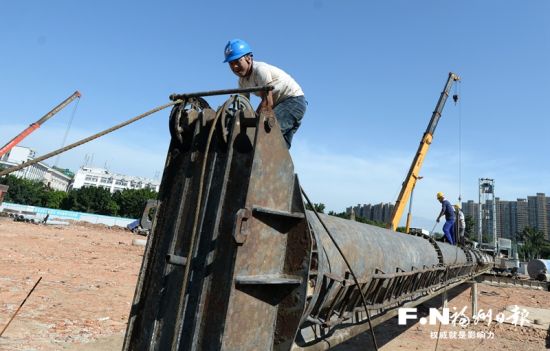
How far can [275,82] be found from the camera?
2893 mm

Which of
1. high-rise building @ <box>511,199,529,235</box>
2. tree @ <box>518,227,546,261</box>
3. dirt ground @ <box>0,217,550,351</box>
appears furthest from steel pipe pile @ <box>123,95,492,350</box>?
high-rise building @ <box>511,199,529,235</box>

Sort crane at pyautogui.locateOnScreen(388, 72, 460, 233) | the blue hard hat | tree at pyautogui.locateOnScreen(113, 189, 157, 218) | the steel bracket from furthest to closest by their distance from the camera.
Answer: tree at pyautogui.locateOnScreen(113, 189, 157, 218) < crane at pyautogui.locateOnScreen(388, 72, 460, 233) < the blue hard hat < the steel bracket

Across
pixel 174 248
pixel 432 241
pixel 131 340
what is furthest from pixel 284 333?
pixel 432 241

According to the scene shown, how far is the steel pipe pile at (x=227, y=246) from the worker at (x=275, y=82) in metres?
0.83

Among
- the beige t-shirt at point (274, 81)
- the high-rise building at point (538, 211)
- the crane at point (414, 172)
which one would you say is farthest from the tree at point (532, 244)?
the beige t-shirt at point (274, 81)

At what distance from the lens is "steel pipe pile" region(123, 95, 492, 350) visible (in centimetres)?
158

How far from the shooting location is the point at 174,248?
1.81 m

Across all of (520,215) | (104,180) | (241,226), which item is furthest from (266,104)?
(104,180)

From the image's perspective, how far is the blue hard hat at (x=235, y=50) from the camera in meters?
2.63

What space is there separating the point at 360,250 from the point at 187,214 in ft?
4.86

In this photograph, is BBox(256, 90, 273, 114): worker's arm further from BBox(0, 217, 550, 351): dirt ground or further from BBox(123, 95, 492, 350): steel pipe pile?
BBox(0, 217, 550, 351): dirt ground

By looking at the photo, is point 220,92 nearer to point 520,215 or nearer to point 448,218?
point 448,218

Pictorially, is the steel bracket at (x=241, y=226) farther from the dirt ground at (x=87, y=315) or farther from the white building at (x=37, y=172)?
the white building at (x=37, y=172)

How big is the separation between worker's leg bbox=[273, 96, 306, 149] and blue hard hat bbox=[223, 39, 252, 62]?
1.84ft
